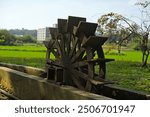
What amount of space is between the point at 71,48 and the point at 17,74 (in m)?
1.58

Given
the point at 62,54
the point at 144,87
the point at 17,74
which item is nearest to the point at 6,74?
the point at 17,74

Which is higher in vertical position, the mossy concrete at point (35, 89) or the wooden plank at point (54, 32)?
the wooden plank at point (54, 32)

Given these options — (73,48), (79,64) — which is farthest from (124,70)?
(79,64)

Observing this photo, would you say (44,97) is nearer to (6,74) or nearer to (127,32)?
(6,74)

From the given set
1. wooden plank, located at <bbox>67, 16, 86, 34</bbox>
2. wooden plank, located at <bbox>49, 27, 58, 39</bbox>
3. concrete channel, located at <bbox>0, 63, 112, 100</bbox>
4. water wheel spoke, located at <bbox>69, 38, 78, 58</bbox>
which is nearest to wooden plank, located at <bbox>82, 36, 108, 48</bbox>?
water wheel spoke, located at <bbox>69, 38, 78, 58</bbox>

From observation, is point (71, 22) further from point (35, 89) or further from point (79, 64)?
point (35, 89)

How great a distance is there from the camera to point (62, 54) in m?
8.61

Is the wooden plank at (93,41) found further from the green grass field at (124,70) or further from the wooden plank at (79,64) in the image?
the green grass field at (124,70)

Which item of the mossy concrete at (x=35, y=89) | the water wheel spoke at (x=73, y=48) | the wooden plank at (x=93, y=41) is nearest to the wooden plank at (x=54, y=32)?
the water wheel spoke at (x=73, y=48)

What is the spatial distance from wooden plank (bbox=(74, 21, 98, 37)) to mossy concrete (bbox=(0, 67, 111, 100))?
1425 mm

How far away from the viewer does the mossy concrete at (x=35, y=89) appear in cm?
611

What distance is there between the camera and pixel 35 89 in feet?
24.3

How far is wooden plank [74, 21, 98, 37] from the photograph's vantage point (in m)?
7.54

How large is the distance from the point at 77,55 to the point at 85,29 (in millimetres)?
731
